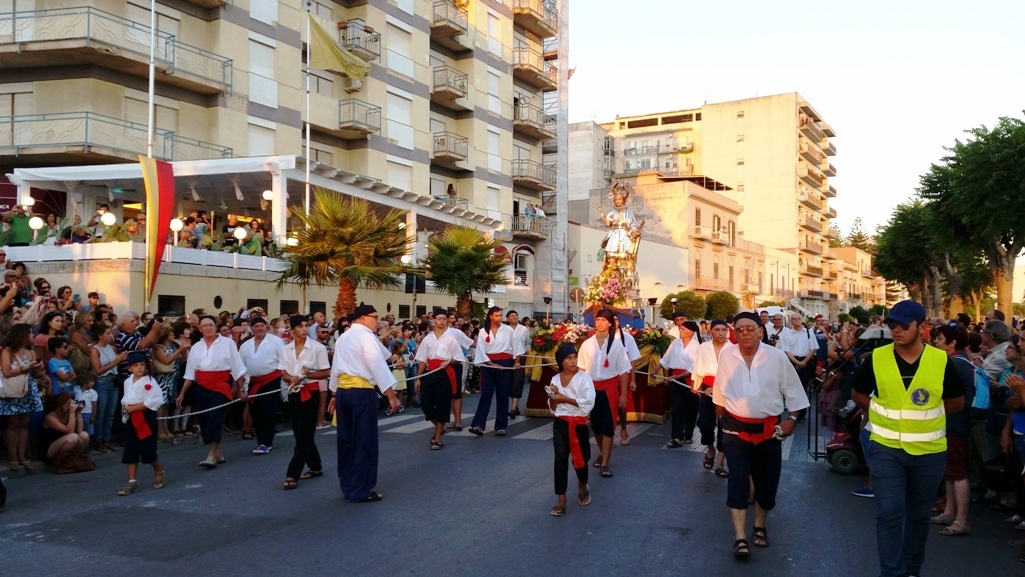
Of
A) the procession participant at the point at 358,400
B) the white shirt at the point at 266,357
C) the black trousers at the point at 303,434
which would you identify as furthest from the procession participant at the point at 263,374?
the procession participant at the point at 358,400

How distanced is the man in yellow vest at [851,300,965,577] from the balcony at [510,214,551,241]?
3549 centimetres

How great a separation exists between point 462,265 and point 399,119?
12555 mm

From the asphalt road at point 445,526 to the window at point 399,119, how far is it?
25.0 metres

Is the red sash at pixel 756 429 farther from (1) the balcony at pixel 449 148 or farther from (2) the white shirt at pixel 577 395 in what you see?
(1) the balcony at pixel 449 148

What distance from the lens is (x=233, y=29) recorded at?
87.8 feet

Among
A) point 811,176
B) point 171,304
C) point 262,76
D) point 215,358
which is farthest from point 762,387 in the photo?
point 811,176

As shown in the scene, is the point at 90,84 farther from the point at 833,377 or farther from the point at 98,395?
the point at 833,377

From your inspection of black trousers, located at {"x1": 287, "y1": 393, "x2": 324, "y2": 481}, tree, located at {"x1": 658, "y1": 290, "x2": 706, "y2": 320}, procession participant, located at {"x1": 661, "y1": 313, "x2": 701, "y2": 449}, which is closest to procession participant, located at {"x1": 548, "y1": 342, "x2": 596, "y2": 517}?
black trousers, located at {"x1": 287, "y1": 393, "x2": 324, "y2": 481}

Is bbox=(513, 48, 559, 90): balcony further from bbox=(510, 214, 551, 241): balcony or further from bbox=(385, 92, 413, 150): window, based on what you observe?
bbox=(385, 92, 413, 150): window

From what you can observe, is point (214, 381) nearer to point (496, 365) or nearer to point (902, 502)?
point (496, 365)

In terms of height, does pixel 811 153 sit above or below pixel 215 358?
above

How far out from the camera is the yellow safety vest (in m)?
5.35

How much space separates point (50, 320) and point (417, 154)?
2565cm

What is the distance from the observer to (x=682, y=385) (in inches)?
451
